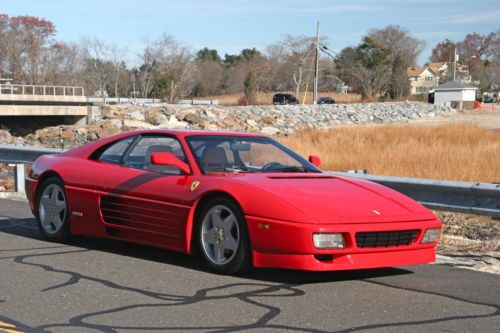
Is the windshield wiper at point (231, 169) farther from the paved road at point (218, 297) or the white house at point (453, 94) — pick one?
the white house at point (453, 94)

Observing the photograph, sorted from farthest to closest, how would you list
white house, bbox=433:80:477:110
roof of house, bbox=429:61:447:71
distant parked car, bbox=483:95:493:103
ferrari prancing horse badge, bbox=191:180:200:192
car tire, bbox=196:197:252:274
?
roof of house, bbox=429:61:447:71 → distant parked car, bbox=483:95:493:103 → white house, bbox=433:80:477:110 → ferrari prancing horse badge, bbox=191:180:200:192 → car tire, bbox=196:197:252:274

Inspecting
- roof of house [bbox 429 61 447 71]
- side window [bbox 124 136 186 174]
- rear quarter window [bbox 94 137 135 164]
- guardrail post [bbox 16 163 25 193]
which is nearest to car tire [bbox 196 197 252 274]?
side window [bbox 124 136 186 174]

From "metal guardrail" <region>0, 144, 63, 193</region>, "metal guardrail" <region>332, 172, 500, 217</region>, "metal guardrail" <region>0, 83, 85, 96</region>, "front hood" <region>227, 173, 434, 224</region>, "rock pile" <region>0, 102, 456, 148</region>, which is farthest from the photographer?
"metal guardrail" <region>0, 83, 85, 96</region>

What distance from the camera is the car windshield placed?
22.7 ft

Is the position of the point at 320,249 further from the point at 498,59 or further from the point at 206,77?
the point at 498,59

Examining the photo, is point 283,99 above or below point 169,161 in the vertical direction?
above

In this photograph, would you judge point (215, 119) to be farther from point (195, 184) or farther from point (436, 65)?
point (436, 65)

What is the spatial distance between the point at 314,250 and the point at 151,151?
7.35 feet

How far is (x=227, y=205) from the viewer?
248 inches

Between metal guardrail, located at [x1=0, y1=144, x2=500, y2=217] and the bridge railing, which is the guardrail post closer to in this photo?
metal guardrail, located at [x1=0, y1=144, x2=500, y2=217]

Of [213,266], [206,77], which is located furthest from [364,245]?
[206,77]

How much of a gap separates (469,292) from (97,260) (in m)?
3.25

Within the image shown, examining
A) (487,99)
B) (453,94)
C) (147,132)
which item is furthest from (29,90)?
(487,99)

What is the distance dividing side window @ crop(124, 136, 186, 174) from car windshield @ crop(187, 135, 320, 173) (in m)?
0.18
